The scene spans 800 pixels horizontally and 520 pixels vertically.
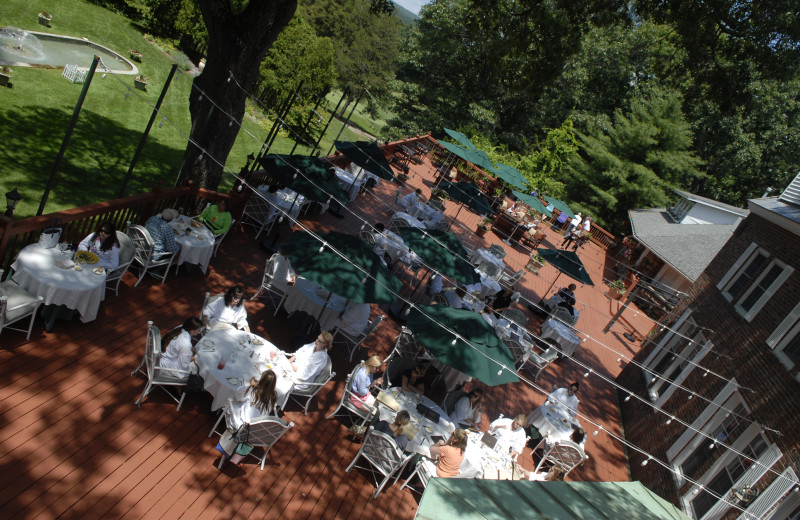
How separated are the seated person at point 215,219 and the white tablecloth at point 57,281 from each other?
287 centimetres

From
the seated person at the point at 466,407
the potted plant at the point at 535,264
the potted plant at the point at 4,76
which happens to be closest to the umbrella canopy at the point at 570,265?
the potted plant at the point at 535,264

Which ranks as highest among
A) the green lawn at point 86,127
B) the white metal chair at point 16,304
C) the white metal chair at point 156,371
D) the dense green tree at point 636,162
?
the dense green tree at point 636,162

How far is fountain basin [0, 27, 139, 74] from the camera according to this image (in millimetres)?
17047

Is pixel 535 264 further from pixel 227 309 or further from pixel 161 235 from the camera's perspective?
pixel 161 235

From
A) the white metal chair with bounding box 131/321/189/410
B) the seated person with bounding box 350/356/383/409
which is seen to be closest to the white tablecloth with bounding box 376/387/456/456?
the seated person with bounding box 350/356/383/409

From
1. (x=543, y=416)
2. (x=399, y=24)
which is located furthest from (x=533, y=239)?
(x=399, y=24)

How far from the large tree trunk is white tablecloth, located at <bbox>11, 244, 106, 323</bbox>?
3433mm

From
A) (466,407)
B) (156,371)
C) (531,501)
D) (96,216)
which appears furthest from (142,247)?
(531,501)

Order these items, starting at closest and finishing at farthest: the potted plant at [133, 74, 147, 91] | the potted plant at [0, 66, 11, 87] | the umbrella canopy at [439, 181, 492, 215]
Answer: the potted plant at [0, 66, 11, 87], the umbrella canopy at [439, 181, 492, 215], the potted plant at [133, 74, 147, 91]

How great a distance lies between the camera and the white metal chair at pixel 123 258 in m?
7.37

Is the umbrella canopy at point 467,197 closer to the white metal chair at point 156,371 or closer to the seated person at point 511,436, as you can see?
the seated person at point 511,436

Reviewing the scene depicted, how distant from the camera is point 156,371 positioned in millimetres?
5914

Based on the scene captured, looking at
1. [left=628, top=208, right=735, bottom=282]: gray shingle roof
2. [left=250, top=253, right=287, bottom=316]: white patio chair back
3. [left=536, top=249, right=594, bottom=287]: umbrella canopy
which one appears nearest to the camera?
[left=250, top=253, right=287, bottom=316]: white patio chair back

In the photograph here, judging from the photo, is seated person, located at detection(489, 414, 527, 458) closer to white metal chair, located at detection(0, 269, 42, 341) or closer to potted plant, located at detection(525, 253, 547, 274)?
white metal chair, located at detection(0, 269, 42, 341)
